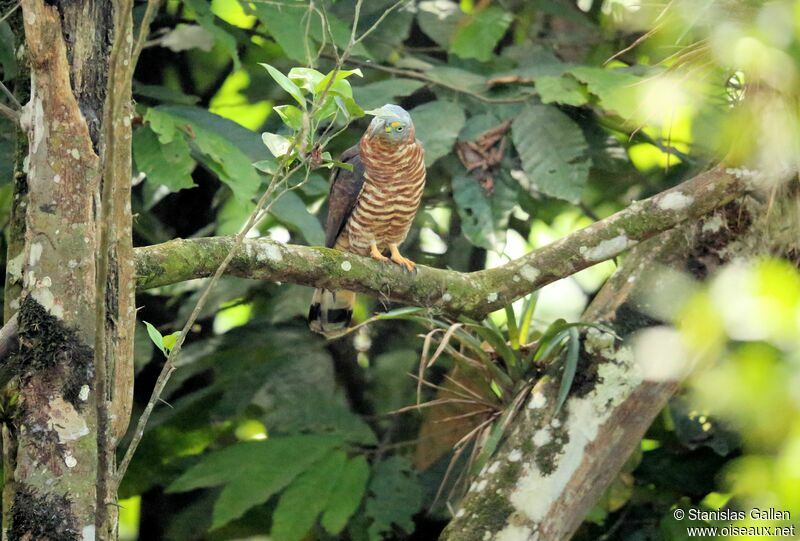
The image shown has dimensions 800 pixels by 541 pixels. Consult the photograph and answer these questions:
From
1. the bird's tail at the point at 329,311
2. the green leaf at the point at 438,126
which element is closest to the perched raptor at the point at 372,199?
the bird's tail at the point at 329,311

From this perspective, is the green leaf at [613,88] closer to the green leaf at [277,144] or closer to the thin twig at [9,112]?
the green leaf at [277,144]

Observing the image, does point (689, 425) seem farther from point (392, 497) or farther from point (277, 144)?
point (277, 144)

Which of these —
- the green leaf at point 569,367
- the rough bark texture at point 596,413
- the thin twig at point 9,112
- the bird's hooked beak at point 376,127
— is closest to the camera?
the thin twig at point 9,112

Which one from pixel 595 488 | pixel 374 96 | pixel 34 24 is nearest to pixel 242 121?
pixel 374 96

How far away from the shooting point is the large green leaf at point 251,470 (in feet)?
12.3

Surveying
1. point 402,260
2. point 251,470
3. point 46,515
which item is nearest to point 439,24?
point 402,260

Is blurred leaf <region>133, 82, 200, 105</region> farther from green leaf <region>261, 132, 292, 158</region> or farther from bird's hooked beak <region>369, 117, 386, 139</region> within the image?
green leaf <region>261, 132, 292, 158</region>

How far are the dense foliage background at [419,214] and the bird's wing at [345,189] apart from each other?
0.13 metres

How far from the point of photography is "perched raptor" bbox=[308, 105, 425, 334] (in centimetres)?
417

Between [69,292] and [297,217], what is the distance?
5.24ft

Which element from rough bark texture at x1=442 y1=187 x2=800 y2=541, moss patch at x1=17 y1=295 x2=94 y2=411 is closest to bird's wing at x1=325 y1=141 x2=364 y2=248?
rough bark texture at x1=442 y1=187 x2=800 y2=541

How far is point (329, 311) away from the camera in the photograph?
4.27 meters

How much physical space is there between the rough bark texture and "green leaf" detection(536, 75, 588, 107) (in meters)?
0.62

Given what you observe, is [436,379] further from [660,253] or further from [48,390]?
[48,390]
